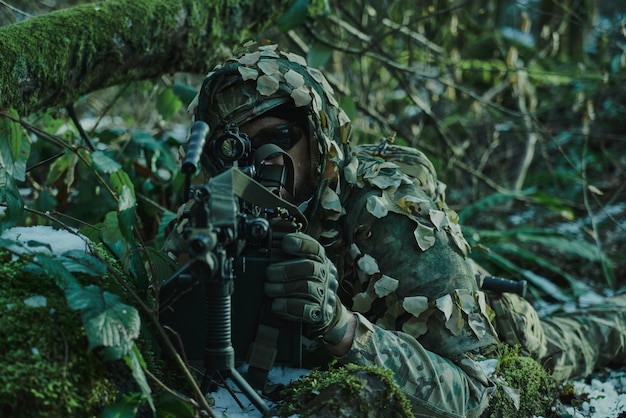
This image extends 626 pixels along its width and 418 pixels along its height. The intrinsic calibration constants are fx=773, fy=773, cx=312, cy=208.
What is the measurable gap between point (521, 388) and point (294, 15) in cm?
255

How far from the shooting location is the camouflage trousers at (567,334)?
12.5ft

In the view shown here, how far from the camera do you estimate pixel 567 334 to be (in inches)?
172

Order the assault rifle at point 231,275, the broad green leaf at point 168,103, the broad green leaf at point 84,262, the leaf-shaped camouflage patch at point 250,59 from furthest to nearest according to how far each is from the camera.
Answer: the broad green leaf at point 168,103 < the leaf-shaped camouflage patch at point 250,59 < the broad green leaf at point 84,262 < the assault rifle at point 231,275

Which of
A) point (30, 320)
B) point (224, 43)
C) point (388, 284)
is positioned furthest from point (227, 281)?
point (224, 43)

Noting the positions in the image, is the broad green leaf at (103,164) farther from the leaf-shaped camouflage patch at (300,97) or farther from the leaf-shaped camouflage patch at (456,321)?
the leaf-shaped camouflage patch at (456,321)

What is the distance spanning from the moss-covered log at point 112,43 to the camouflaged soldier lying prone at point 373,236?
0.73m

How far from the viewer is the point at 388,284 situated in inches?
117

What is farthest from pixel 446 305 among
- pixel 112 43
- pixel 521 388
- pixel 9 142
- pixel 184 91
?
pixel 184 91

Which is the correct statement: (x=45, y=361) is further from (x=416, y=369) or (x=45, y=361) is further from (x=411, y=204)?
(x=411, y=204)

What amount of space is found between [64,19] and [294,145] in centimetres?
131

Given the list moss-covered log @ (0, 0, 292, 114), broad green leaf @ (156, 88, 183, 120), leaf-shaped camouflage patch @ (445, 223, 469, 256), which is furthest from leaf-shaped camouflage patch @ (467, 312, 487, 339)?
broad green leaf @ (156, 88, 183, 120)

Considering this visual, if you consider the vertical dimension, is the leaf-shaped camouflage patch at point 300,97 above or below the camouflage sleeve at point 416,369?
above

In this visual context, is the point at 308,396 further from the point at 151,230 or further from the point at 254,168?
the point at 151,230

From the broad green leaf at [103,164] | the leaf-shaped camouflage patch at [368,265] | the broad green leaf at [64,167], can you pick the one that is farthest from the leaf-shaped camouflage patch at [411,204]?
the broad green leaf at [64,167]
